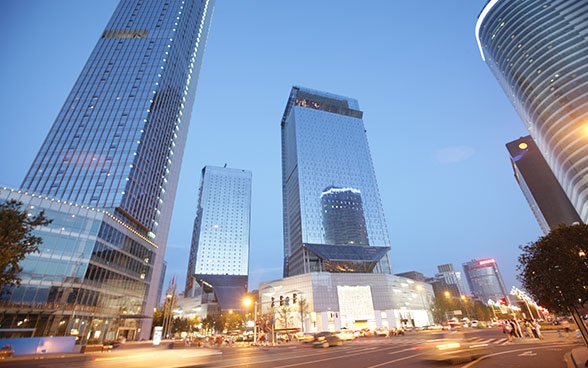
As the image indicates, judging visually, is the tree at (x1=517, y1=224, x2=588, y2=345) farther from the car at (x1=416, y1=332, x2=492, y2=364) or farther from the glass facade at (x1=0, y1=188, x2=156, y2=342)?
the glass facade at (x1=0, y1=188, x2=156, y2=342)

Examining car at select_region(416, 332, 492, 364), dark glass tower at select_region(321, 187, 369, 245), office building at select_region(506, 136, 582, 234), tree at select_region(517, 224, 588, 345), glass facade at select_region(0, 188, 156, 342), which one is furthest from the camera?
office building at select_region(506, 136, 582, 234)

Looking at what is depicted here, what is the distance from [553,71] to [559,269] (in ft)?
274

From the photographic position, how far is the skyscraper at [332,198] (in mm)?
106500

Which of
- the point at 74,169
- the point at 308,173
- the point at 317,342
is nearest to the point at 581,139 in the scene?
the point at 317,342

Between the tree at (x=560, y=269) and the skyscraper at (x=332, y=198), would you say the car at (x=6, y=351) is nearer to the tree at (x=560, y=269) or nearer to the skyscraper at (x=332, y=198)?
the tree at (x=560, y=269)

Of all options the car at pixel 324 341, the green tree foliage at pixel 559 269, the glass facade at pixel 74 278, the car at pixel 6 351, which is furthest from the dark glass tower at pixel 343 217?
the car at pixel 6 351

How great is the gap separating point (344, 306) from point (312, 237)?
1156 inches

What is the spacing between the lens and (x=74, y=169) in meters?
68.0

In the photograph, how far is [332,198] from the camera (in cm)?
12175

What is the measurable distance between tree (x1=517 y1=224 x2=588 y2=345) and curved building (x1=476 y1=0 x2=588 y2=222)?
63444 millimetres

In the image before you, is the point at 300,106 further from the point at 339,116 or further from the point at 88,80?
the point at 88,80

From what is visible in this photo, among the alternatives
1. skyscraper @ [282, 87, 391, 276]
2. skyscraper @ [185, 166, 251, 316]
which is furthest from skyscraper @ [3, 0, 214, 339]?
skyscraper @ [185, 166, 251, 316]

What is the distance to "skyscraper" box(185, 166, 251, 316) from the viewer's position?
511 ft

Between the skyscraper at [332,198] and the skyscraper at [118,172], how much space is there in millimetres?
53239
